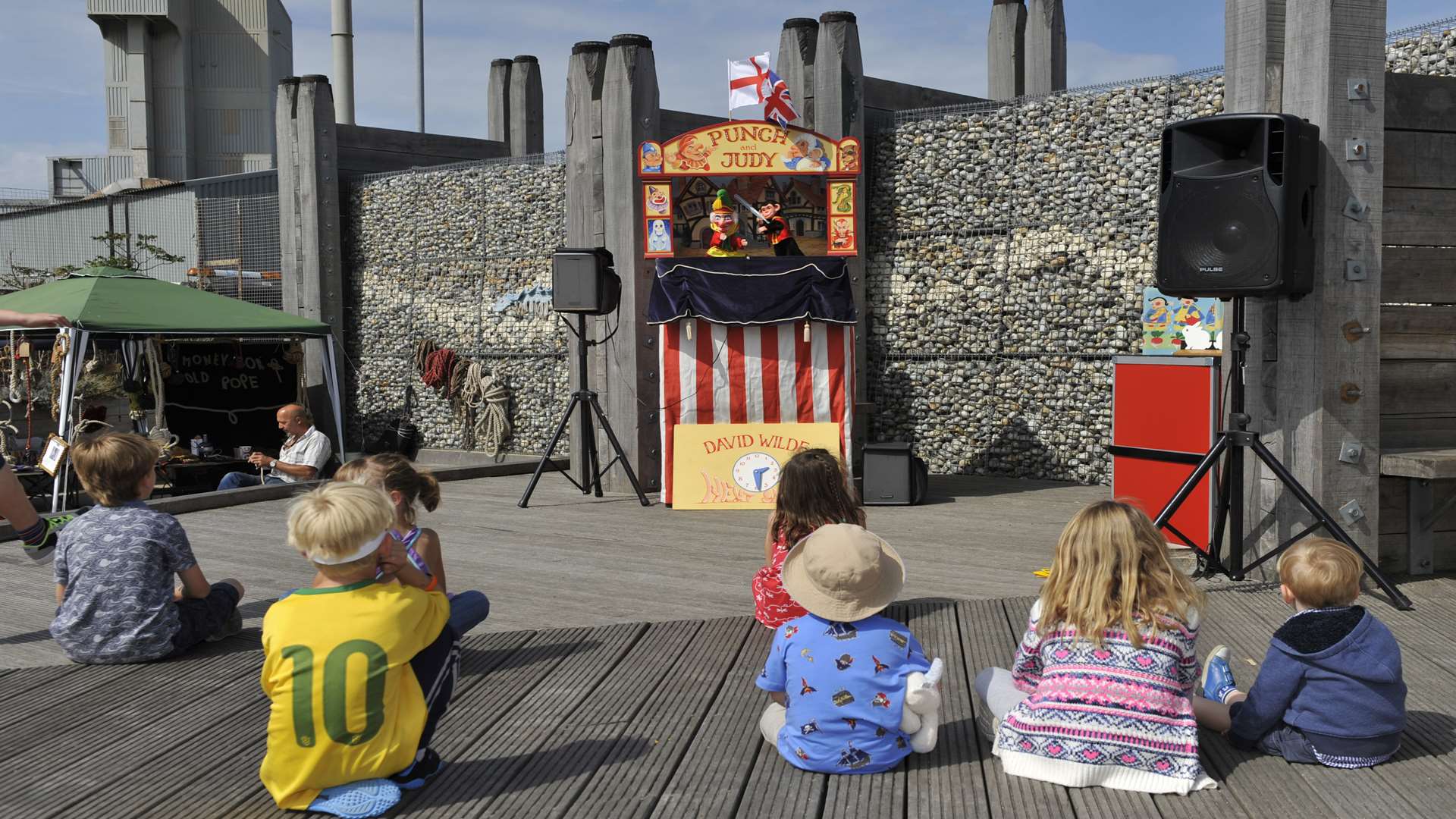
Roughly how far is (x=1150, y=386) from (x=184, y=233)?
1183cm

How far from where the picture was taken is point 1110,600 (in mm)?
2951

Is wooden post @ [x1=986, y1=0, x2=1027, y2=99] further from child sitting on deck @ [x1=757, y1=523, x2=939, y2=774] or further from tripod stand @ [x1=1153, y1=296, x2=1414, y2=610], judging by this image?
child sitting on deck @ [x1=757, y1=523, x2=939, y2=774]

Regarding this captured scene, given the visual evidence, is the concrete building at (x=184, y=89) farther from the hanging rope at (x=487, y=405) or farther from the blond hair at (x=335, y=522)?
the blond hair at (x=335, y=522)

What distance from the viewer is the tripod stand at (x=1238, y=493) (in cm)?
491

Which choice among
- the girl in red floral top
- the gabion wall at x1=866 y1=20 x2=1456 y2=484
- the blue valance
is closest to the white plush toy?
the girl in red floral top

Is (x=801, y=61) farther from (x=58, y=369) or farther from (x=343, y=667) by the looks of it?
(x=343, y=667)

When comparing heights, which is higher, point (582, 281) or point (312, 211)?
point (312, 211)

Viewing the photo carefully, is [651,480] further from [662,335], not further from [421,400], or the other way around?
[421,400]

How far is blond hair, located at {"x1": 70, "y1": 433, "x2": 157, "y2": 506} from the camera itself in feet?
13.8

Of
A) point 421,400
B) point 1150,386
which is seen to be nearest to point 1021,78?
point 421,400

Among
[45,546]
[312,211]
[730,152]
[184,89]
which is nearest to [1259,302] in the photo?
[730,152]

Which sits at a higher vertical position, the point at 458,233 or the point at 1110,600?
the point at 458,233

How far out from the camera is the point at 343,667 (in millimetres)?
2770

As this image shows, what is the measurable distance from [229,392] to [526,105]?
5.09 meters
